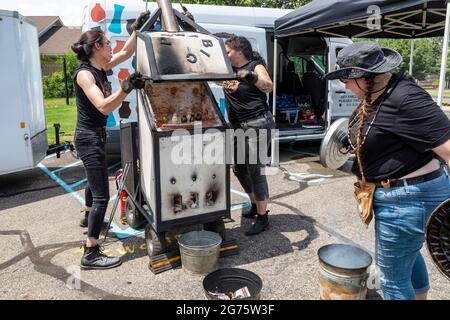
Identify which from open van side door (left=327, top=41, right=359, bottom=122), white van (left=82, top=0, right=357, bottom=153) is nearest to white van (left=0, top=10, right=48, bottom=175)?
white van (left=82, top=0, right=357, bottom=153)

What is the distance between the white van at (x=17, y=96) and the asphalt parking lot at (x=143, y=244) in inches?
25.1

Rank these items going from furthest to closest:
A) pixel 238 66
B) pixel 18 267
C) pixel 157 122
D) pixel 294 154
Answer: pixel 294 154 → pixel 238 66 → pixel 18 267 → pixel 157 122

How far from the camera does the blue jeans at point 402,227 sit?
2.14 meters

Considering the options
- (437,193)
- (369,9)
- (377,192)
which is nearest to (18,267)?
(377,192)

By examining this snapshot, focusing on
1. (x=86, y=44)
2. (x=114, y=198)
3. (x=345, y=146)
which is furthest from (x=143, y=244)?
(x=345, y=146)

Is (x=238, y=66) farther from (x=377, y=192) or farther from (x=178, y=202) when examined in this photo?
(x=377, y=192)

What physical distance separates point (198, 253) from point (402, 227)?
1.80 metres

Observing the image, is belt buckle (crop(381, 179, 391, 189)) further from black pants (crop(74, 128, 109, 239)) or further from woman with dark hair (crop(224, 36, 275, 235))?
black pants (crop(74, 128, 109, 239))

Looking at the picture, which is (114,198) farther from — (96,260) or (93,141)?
(93,141)

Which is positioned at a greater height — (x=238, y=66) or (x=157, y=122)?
(x=238, y=66)

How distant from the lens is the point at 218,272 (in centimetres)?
315

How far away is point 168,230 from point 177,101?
1263 mm

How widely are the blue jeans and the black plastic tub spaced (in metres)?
1.07

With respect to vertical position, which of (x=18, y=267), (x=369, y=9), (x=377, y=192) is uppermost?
(x=369, y=9)
